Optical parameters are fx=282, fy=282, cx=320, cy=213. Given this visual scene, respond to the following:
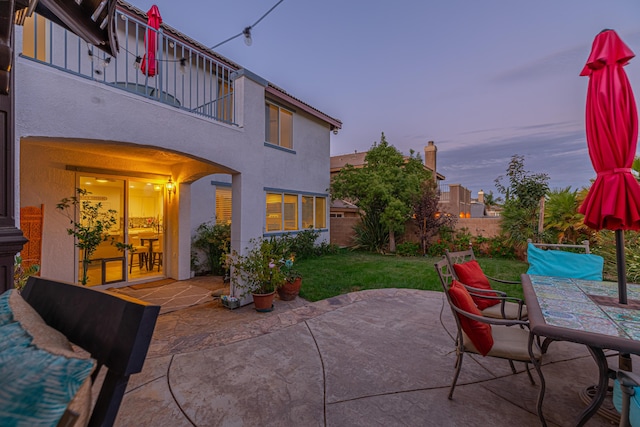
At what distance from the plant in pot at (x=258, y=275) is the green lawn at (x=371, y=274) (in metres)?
1.01

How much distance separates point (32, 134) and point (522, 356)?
207 inches

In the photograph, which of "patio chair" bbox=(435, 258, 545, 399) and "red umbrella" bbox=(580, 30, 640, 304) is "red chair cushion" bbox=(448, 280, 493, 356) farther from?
"red umbrella" bbox=(580, 30, 640, 304)

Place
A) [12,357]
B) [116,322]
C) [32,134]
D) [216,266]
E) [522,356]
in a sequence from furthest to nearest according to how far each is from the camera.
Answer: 1. [216,266]
2. [32,134]
3. [522,356]
4. [116,322]
5. [12,357]

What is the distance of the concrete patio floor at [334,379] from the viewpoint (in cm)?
233

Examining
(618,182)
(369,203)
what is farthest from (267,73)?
(618,182)

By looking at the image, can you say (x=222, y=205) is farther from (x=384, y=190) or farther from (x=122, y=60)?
(x=384, y=190)

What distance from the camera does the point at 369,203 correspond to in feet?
37.1

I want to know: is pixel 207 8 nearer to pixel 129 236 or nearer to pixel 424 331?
pixel 129 236

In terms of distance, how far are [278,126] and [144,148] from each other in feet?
18.3

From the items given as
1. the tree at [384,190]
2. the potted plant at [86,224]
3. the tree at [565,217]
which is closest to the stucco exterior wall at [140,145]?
the potted plant at [86,224]

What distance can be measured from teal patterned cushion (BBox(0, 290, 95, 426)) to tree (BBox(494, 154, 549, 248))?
10.4 m

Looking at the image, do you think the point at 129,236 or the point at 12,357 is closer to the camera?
the point at 12,357

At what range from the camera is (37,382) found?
68cm

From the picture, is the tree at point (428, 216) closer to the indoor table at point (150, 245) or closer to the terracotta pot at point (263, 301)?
the terracotta pot at point (263, 301)
